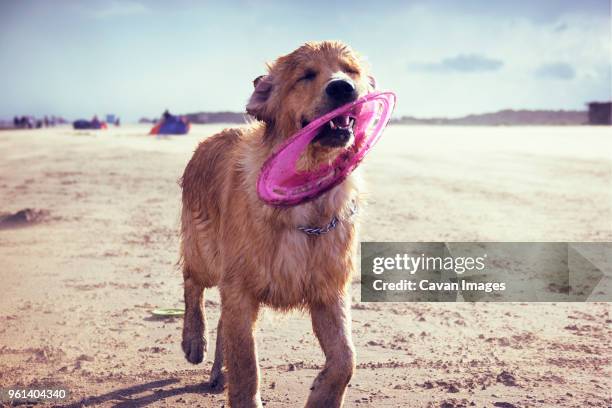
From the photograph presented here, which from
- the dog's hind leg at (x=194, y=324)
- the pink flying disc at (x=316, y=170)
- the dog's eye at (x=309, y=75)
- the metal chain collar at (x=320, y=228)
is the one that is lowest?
the dog's hind leg at (x=194, y=324)

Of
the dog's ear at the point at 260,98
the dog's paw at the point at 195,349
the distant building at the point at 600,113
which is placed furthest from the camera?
the distant building at the point at 600,113

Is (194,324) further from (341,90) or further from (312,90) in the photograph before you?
(341,90)

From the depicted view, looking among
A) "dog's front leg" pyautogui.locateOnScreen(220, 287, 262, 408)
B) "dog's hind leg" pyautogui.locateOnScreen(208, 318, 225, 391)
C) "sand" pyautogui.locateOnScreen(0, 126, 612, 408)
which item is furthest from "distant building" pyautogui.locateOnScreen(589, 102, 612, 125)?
"dog's front leg" pyautogui.locateOnScreen(220, 287, 262, 408)

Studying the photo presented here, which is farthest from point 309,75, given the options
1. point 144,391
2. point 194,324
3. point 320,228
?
point 144,391

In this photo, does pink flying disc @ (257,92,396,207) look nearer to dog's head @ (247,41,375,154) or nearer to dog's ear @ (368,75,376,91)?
dog's head @ (247,41,375,154)

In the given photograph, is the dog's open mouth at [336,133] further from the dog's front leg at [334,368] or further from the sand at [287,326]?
the dog's front leg at [334,368]

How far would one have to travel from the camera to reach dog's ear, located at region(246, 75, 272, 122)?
172 inches

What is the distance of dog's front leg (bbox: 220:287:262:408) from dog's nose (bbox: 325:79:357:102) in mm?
1298

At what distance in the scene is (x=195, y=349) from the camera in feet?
17.7

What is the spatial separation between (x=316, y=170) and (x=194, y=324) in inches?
78.8

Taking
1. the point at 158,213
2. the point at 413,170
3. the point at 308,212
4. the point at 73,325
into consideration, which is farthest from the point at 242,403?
the point at 413,170

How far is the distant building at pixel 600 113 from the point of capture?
182 feet

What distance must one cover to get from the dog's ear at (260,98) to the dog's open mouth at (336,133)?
562mm

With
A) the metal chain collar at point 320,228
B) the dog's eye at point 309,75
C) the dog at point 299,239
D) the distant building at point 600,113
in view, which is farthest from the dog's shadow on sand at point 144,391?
the distant building at point 600,113
